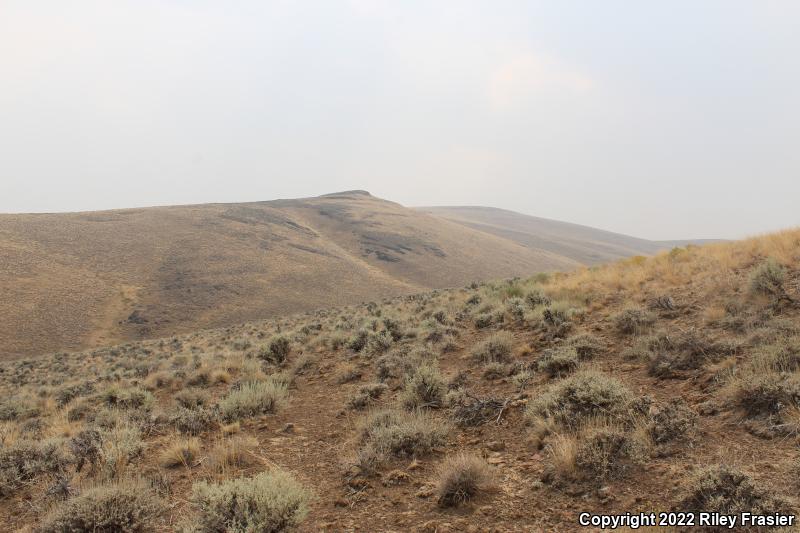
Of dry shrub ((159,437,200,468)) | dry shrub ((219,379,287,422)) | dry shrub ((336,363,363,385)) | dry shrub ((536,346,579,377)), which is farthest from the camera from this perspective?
dry shrub ((336,363,363,385))

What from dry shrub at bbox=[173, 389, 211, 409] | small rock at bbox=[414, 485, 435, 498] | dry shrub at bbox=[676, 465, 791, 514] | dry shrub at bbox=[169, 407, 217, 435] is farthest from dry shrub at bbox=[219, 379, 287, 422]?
dry shrub at bbox=[676, 465, 791, 514]

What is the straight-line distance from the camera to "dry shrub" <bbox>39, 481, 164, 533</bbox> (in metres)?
4.12

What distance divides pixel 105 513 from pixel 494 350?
6.34 metres

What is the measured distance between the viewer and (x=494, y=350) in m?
8.57

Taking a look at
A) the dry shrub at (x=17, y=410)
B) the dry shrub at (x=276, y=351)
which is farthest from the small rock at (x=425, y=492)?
the dry shrub at (x=17, y=410)

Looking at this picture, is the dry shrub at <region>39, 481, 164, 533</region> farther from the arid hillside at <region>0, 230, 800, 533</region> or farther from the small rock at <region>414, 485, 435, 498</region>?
the small rock at <region>414, 485, 435, 498</region>

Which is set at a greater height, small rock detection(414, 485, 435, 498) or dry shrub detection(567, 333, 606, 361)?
dry shrub detection(567, 333, 606, 361)

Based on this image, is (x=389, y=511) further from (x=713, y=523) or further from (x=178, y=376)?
(x=178, y=376)

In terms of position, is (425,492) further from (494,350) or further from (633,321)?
(633,321)

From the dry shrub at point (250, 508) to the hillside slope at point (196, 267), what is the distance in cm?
3723

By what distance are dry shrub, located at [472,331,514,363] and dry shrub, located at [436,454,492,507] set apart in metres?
3.91

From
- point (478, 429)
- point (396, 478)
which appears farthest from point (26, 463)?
point (478, 429)

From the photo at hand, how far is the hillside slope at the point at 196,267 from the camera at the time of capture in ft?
126

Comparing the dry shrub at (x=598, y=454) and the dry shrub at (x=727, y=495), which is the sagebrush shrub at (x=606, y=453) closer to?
the dry shrub at (x=598, y=454)
